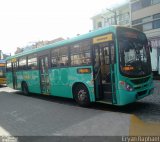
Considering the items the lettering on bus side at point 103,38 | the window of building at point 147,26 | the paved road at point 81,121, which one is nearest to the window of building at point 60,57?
the lettering on bus side at point 103,38

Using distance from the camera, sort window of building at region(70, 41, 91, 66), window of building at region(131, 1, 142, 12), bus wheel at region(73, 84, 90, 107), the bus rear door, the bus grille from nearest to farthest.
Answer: the bus grille
window of building at region(70, 41, 91, 66)
bus wheel at region(73, 84, 90, 107)
the bus rear door
window of building at region(131, 1, 142, 12)

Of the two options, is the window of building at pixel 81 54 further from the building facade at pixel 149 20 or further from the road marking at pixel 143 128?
the building facade at pixel 149 20

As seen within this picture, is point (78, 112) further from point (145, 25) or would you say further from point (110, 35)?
point (145, 25)

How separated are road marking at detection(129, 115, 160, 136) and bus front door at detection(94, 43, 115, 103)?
1.59m

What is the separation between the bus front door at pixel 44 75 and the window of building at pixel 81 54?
100 inches

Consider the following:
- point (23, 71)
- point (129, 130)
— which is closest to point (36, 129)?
point (129, 130)

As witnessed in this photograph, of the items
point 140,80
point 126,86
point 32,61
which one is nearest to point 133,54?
point 140,80

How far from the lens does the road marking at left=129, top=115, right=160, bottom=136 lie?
5379 millimetres

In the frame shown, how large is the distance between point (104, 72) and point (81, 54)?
148 centimetres

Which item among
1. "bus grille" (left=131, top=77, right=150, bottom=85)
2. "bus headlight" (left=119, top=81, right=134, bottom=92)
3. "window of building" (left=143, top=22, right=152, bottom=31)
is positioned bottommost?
"bus headlight" (left=119, top=81, right=134, bottom=92)

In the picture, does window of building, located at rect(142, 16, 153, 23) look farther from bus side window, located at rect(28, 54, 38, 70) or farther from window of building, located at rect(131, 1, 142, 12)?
bus side window, located at rect(28, 54, 38, 70)

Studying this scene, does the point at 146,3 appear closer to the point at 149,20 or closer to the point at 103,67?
the point at 149,20

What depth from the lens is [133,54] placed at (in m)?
8.02

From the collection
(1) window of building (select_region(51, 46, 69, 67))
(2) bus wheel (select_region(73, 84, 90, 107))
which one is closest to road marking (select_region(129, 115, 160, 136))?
(2) bus wheel (select_region(73, 84, 90, 107))
